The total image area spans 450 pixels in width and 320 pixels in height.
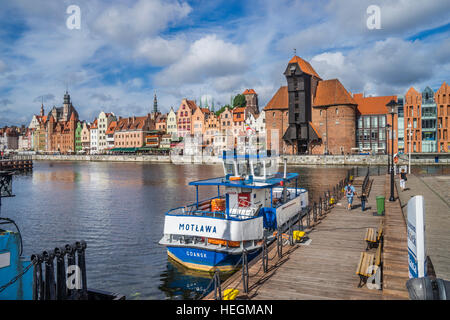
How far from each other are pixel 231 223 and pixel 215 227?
690 millimetres

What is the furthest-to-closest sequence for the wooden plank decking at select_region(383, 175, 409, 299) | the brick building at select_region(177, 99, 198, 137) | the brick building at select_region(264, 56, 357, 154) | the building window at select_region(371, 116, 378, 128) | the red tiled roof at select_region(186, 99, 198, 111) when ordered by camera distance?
the red tiled roof at select_region(186, 99, 198, 111), the brick building at select_region(177, 99, 198, 137), the building window at select_region(371, 116, 378, 128), the brick building at select_region(264, 56, 357, 154), the wooden plank decking at select_region(383, 175, 409, 299)

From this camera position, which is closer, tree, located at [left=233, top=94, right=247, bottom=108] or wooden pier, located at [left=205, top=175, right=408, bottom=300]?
wooden pier, located at [left=205, top=175, right=408, bottom=300]

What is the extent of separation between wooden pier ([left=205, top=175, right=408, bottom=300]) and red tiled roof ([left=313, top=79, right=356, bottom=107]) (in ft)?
264

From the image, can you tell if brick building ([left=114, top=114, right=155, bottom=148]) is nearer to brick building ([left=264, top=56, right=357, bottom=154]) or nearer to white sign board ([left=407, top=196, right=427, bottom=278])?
brick building ([left=264, top=56, right=357, bottom=154])

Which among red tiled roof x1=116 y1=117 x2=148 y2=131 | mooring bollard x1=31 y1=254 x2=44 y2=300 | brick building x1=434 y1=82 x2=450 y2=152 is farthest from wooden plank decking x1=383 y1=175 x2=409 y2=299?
red tiled roof x1=116 y1=117 x2=148 y2=131

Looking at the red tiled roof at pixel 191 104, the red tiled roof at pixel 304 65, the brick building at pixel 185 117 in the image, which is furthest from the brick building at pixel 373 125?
the red tiled roof at pixel 191 104

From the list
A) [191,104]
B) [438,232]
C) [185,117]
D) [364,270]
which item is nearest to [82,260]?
[364,270]

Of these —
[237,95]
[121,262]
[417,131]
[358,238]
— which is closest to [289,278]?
[358,238]

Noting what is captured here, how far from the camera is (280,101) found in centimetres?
10119

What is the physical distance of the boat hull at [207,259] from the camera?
14.7 m

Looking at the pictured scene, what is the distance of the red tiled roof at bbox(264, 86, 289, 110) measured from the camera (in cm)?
10006

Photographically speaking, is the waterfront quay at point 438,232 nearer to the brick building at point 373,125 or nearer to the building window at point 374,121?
the brick building at point 373,125

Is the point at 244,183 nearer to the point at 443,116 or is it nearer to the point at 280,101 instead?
the point at 280,101
